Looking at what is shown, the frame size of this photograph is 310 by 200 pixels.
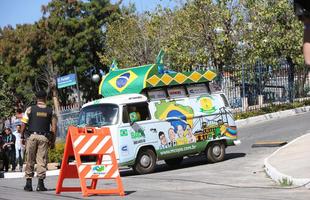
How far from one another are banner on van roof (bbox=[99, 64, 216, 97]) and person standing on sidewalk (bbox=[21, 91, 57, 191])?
15.2ft

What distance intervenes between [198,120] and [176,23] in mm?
17309

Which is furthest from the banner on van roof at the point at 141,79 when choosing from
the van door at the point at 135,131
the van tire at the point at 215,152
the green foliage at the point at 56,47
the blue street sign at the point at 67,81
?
the green foliage at the point at 56,47

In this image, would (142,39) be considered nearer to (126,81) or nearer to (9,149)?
(9,149)

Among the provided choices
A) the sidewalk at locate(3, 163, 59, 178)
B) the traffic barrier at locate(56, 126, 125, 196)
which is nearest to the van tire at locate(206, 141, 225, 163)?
the sidewalk at locate(3, 163, 59, 178)

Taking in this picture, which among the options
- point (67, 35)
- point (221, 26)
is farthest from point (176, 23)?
point (67, 35)

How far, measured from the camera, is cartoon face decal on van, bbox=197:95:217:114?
1627 cm

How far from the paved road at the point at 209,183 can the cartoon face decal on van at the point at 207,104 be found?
144 centimetres

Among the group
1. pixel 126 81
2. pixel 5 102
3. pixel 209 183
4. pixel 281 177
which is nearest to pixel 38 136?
pixel 209 183

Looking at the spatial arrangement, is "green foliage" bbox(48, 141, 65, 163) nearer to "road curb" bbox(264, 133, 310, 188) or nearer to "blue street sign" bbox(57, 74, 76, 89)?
"blue street sign" bbox(57, 74, 76, 89)

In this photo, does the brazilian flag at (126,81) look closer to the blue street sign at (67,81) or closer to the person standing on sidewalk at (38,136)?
the person standing on sidewalk at (38,136)

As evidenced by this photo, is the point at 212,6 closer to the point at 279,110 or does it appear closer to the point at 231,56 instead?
the point at 231,56

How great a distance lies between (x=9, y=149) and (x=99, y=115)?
7348mm

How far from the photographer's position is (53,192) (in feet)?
35.4

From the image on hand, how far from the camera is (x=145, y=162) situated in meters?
15.1
